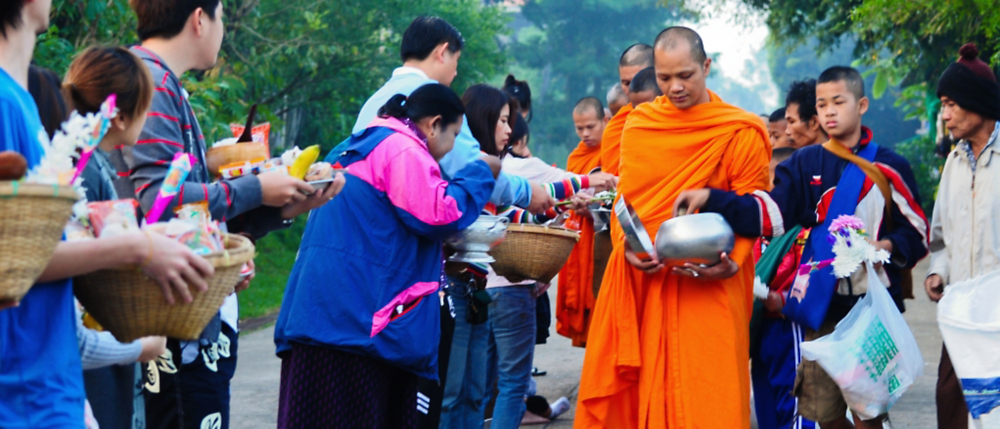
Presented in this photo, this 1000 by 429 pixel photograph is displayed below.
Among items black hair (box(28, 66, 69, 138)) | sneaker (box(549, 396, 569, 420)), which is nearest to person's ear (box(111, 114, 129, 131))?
black hair (box(28, 66, 69, 138))

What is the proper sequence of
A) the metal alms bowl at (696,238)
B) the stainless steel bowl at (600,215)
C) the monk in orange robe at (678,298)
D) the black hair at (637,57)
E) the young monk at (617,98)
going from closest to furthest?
the metal alms bowl at (696,238) → the monk in orange robe at (678,298) → the stainless steel bowl at (600,215) → the black hair at (637,57) → the young monk at (617,98)

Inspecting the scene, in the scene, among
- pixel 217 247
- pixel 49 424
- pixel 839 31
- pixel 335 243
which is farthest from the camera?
pixel 839 31

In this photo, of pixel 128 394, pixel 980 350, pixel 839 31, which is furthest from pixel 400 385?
pixel 839 31

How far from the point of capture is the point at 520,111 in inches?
235

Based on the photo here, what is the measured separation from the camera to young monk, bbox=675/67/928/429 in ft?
14.1

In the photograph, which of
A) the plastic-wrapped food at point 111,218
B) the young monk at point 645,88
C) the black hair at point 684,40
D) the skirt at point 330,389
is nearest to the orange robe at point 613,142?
the young monk at point 645,88

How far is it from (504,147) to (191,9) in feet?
7.56

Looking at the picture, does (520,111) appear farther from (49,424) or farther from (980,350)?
(49,424)

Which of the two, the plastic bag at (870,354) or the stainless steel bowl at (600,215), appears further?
the stainless steel bowl at (600,215)

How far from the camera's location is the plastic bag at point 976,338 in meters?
3.53

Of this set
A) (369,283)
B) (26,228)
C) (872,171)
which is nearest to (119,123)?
(26,228)

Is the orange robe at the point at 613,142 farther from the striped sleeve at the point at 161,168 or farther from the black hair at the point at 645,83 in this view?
the striped sleeve at the point at 161,168

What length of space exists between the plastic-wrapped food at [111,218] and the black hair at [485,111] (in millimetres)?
2772

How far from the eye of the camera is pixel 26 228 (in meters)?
1.59
